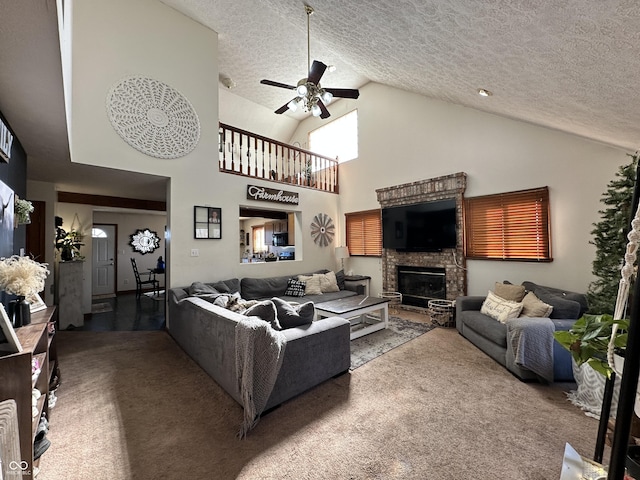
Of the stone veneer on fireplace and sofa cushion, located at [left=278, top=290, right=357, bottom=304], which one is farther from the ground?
the stone veneer on fireplace

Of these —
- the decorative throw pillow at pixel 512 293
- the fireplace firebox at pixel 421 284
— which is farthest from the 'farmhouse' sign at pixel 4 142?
the fireplace firebox at pixel 421 284

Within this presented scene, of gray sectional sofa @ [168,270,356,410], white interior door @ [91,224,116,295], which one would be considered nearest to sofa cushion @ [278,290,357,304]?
gray sectional sofa @ [168,270,356,410]

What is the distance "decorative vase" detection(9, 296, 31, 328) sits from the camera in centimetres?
188

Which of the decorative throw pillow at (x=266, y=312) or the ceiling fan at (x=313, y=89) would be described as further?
the ceiling fan at (x=313, y=89)

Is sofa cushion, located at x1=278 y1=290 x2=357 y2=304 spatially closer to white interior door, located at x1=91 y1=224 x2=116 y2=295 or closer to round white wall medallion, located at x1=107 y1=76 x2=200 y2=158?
round white wall medallion, located at x1=107 y1=76 x2=200 y2=158

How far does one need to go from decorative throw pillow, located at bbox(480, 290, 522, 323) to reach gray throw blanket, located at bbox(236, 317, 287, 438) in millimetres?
Result: 2700

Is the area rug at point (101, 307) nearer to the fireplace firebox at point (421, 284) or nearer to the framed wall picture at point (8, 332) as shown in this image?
the framed wall picture at point (8, 332)

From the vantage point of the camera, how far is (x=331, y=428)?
2020 millimetres

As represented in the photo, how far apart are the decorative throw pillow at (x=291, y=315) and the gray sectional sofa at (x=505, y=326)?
2079 mm

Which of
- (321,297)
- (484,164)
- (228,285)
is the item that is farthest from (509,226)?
(228,285)

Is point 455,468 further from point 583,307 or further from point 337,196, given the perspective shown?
point 337,196

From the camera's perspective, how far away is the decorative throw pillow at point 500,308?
10.4 feet

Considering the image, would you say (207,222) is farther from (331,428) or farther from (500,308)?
(500,308)

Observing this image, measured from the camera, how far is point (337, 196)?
22.2 feet
